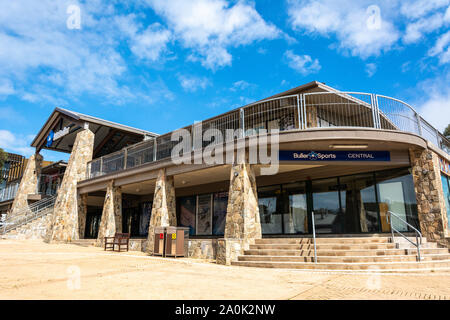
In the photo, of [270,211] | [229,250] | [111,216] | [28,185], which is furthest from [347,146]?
[28,185]

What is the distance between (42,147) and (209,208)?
19.5m

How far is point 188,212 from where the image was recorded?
1980 centimetres

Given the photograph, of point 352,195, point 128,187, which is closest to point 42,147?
point 128,187

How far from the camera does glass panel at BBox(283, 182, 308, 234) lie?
48.0ft

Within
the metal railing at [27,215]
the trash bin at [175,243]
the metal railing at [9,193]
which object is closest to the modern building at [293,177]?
the trash bin at [175,243]

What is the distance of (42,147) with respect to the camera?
28844 millimetres

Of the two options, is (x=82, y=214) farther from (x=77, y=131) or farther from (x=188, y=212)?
(x=188, y=212)

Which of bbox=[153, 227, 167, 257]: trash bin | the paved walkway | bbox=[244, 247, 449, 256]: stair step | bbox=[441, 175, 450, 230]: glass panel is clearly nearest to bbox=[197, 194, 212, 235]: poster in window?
bbox=[153, 227, 167, 257]: trash bin

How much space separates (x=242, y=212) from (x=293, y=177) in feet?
15.2

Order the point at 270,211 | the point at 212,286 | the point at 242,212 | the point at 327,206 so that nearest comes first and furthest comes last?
1. the point at 212,286
2. the point at 242,212
3. the point at 327,206
4. the point at 270,211

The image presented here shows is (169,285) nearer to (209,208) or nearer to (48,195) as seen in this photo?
(209,208)

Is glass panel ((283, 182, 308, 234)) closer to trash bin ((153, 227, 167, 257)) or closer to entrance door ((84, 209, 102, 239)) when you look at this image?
trash bin ((153, 227, 167, 257))

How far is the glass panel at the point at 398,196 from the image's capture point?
41.4ft
